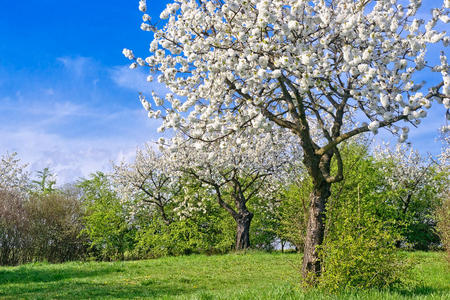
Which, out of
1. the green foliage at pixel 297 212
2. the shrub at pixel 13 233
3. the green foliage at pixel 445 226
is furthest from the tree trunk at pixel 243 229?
the shrub at pixel 13 233

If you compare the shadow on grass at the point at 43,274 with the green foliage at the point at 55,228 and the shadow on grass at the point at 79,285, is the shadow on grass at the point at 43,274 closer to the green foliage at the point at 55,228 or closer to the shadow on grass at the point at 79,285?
the shadow on grass at the point at 79,285

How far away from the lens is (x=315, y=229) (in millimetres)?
9625

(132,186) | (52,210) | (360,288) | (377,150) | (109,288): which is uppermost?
(377,150)

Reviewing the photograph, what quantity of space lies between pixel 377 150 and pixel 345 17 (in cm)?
3141

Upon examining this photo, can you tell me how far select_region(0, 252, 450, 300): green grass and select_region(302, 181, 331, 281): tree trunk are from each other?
17.1 inches

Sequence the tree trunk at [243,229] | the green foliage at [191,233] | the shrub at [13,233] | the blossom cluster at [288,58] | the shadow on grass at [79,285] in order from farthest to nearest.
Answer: the green foliage at [191,233], the shrub at [13,233], the tree trunk at [243,229], the shadow on grass at [79,285], the blossom cluster at [288,58]

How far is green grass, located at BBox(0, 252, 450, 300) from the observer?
30.3ft

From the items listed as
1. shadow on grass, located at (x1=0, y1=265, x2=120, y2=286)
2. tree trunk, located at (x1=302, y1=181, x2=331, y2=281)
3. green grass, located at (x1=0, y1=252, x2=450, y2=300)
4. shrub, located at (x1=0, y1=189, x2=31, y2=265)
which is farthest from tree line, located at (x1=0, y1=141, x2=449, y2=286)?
tree trunk, located at (x1=302, y1=181, x2=331, y2=281)

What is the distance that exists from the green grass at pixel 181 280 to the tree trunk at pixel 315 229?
1.43 feet

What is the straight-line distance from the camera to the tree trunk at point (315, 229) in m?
9.45

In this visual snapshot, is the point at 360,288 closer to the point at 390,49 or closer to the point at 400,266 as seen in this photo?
the point at 400,266

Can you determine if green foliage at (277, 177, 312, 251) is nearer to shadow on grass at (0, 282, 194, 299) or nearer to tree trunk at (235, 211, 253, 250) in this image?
tree trunk at (235, 211, 253, 250)

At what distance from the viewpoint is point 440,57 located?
8.52 metres

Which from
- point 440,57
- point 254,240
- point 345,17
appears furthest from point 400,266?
point 254,240
